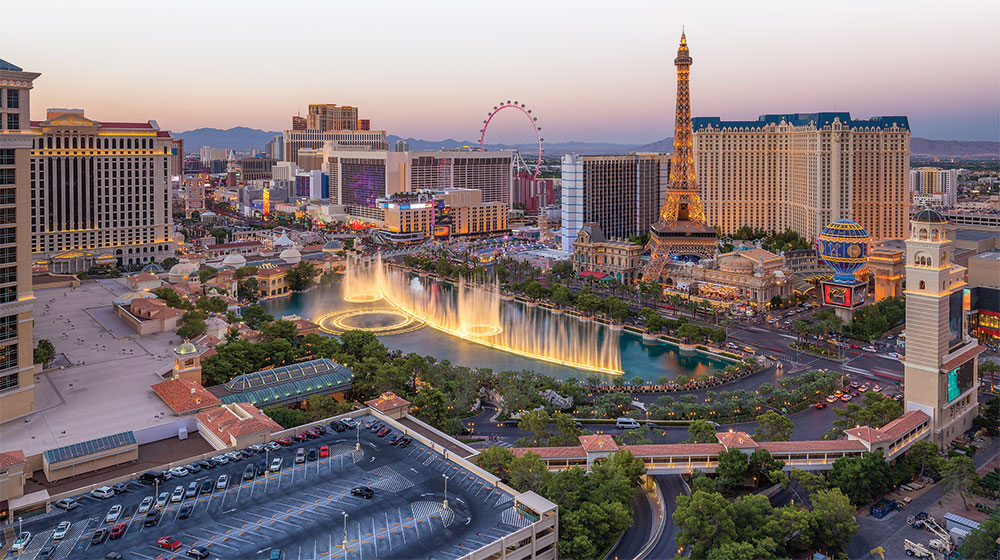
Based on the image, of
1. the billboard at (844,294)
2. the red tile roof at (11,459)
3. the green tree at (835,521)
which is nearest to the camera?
the red tile roof at (11,459)

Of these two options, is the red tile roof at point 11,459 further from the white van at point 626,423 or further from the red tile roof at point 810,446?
the red tile roof at point 810,446

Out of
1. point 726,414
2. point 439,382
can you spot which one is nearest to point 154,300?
point 439,382

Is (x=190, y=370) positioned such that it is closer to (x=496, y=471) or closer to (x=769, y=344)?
(x=496, y=471)

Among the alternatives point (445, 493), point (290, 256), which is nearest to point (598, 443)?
point (445, 493)

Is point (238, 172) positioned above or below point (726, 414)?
above

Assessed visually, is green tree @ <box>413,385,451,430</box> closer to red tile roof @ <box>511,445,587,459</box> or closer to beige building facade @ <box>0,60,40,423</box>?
red tile roof @ <box>511,445,587,459</box>

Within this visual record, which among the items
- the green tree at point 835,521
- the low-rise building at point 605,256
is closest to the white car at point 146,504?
the green tree at point 835,521

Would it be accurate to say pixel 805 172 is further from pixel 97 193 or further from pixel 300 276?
pixel 97 193
